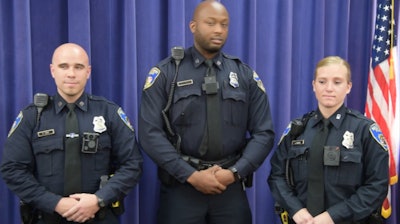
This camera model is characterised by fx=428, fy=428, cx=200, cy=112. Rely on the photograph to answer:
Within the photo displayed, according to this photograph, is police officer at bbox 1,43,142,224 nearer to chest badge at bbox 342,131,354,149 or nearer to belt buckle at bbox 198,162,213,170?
belt buckle at bbox 198,162,213,170

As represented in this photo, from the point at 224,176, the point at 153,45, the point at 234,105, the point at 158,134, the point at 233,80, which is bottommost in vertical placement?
the point at 224,176

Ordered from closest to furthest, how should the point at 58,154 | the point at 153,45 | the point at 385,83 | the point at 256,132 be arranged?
the point at 58,154, the point at 256,132, the point at 153,45, the point at 385,83

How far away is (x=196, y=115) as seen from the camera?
2.40m

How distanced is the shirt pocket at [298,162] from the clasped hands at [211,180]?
1.13 feet

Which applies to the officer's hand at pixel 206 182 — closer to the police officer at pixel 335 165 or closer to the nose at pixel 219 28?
the police officer at pixel 335 165

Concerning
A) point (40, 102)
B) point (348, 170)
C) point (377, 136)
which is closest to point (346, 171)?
point (348, 170)

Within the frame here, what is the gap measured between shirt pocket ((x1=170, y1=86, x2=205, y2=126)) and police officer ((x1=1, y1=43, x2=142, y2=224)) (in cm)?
28

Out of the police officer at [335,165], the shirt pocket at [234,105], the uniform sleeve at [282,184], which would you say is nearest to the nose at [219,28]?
the shirt pocket at [234,105]

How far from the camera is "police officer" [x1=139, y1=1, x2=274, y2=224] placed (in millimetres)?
2342

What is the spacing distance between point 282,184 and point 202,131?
0.52 metres

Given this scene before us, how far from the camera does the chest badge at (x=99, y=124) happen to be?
7.59ft

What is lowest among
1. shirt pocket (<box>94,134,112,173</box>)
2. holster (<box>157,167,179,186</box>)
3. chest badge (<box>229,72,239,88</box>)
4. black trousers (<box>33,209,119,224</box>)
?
black trousers (<box>33,209,119,224</box>)

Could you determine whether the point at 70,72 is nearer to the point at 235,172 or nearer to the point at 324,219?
the point at 235,172

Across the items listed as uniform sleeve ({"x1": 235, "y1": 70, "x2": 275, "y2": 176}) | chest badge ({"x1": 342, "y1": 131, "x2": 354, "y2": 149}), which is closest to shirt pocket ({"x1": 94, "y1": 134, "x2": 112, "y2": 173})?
uniform sleeve ({"x1": 235, "y1": 70, "x2": 275, "y2": 176})
